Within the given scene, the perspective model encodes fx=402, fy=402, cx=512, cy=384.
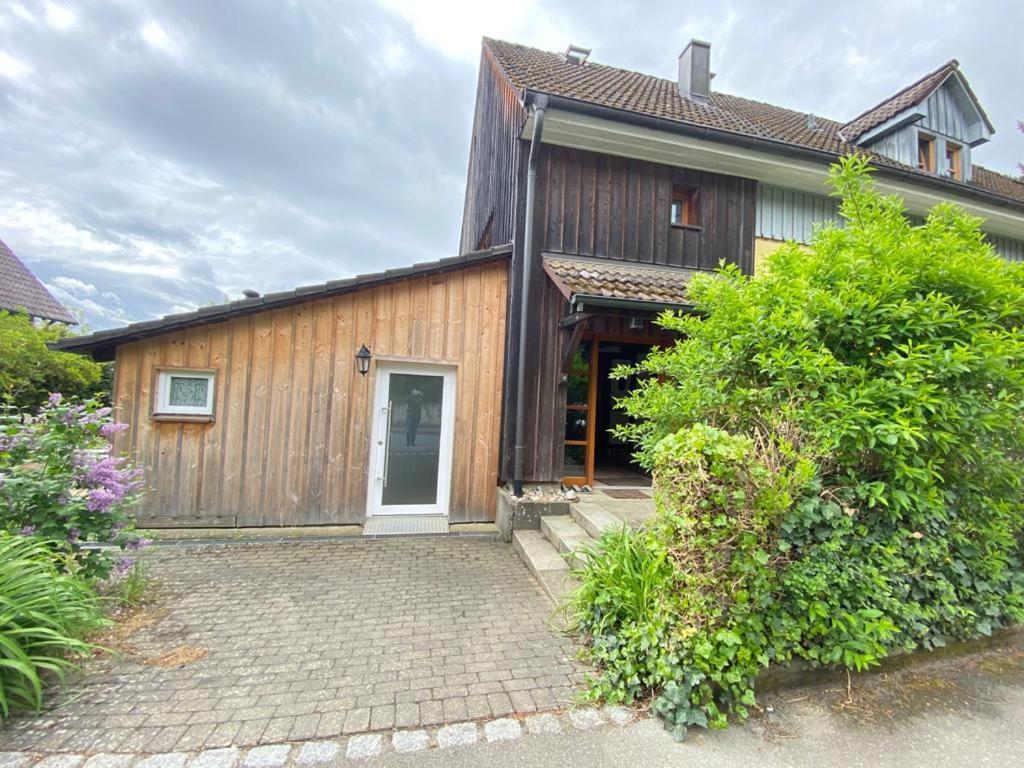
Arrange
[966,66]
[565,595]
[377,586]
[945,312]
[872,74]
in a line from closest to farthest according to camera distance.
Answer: [945,312] → [565,595] → [377,586] → [966,66] → [872,74]

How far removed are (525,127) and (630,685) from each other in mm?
5921

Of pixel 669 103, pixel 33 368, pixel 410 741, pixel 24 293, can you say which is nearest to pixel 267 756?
pixel 410 741

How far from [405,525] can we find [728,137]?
6.79 meters

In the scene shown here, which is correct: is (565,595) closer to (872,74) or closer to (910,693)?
(910,693)

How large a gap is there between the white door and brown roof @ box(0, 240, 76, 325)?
1520cm

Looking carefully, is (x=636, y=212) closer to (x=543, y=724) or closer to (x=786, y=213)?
(x=786, y=213)

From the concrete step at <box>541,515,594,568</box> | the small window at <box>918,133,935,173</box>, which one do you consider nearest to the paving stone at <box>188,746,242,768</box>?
the concrete step at <box>541,515,594,568</box>

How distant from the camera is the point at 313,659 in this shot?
101 inches

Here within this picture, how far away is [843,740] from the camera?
1937 mm

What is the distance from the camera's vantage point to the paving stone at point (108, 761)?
68.3 inches

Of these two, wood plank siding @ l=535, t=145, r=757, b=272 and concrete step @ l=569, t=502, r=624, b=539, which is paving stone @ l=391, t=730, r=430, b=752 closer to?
concrete step @ l=569, t=502, r=624, b=539

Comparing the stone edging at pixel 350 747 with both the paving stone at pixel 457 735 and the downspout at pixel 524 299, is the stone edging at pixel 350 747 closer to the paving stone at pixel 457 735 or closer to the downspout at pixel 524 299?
the paving stone at pixel 457 735

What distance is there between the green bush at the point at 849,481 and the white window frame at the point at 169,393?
475 cm

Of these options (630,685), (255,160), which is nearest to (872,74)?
(630,685)
